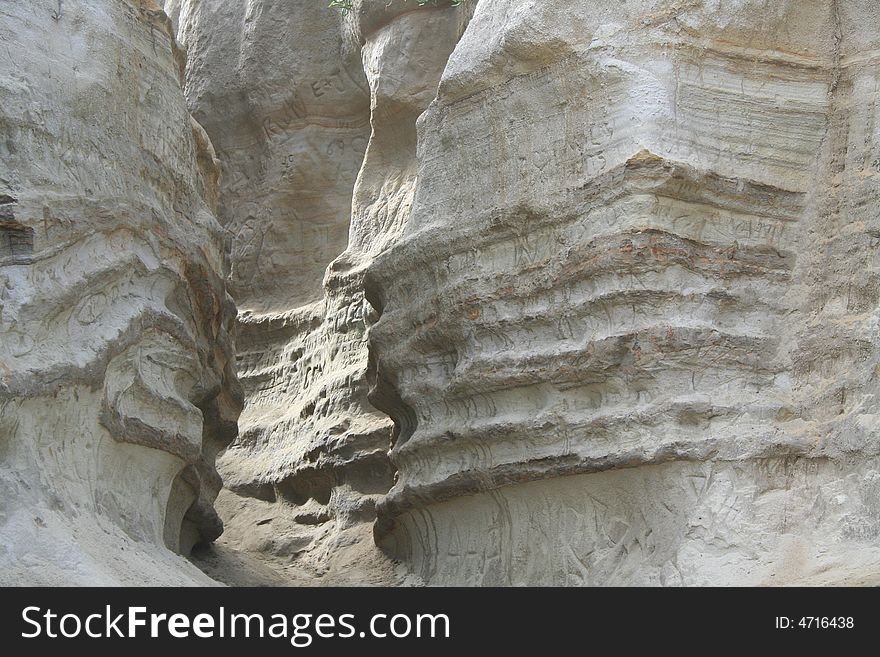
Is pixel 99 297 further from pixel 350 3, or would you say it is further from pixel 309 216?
pixel 309 216

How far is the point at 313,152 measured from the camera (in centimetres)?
1369

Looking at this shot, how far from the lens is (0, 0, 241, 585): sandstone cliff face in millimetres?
7094

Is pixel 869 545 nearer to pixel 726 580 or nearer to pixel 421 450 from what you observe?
pixel 726 580

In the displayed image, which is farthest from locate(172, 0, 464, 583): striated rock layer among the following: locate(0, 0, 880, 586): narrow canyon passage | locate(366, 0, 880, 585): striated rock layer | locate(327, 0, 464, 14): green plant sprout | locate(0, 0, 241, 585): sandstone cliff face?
locate(366, 0, 880, 585): striated rock layer

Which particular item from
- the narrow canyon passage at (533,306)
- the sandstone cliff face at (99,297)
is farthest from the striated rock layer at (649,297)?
the sandstone cliff face at (99,297)

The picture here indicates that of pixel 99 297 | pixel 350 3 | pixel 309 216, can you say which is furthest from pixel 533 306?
pixel 309 216

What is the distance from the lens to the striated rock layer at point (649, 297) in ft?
25.1

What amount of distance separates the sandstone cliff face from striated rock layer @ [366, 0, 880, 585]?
1474 millimetres

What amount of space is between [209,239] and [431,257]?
1.42m

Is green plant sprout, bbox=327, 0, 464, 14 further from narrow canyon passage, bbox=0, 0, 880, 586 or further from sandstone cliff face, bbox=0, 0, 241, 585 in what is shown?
sandstone cliff face, bbox=0, 0, 241, 585

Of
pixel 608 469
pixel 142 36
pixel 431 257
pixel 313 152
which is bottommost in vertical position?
pixel 608 469

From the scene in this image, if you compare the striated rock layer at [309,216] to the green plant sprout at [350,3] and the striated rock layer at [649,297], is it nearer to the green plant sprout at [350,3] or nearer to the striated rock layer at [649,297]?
the green plant sprout at [350,3]

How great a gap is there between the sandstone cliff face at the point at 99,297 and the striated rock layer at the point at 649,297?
58.0 inches

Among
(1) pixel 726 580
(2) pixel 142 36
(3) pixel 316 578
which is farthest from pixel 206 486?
(1) pixel 726 580
